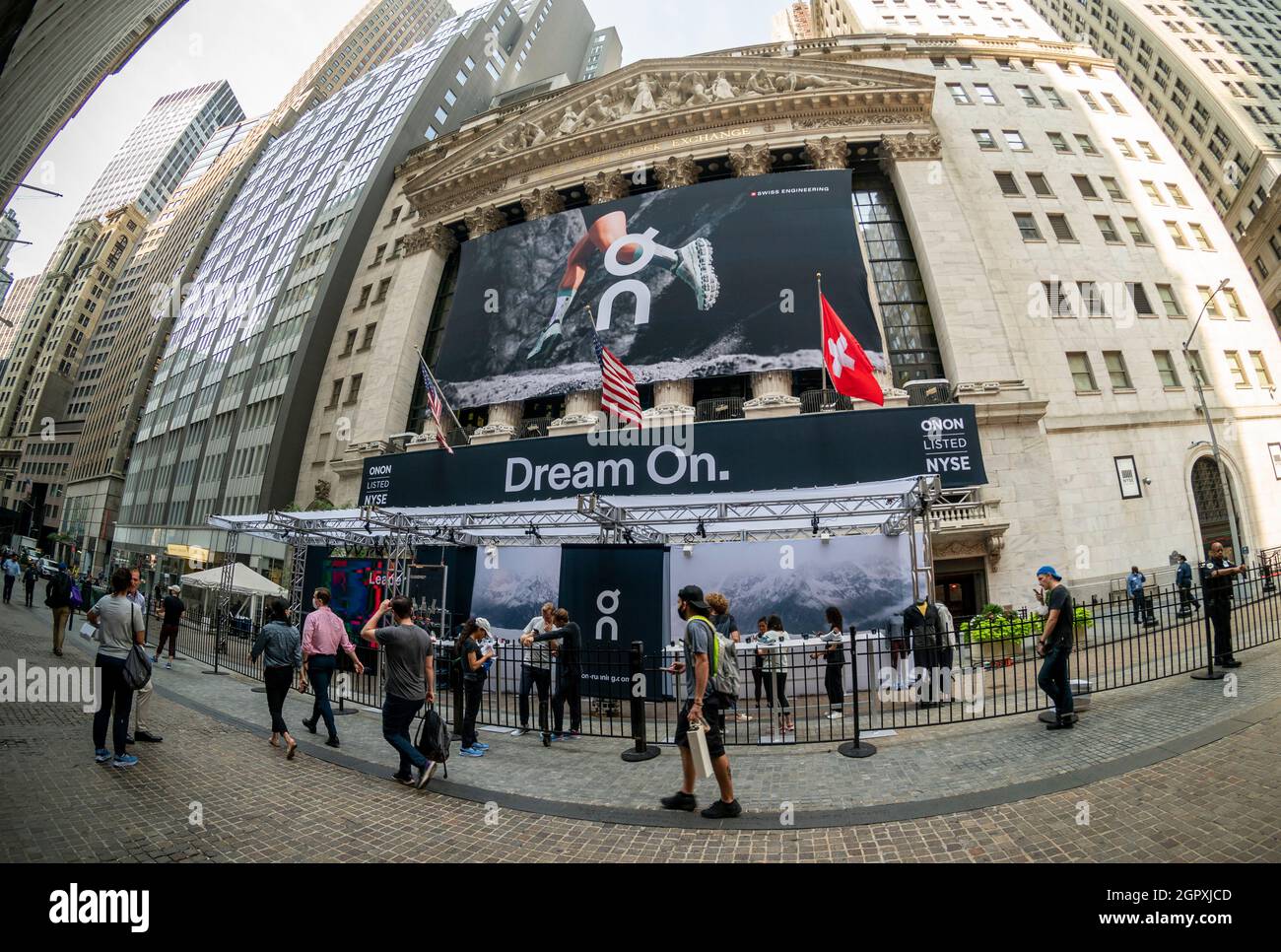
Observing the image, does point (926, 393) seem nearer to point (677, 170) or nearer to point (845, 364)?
point (845, 364)

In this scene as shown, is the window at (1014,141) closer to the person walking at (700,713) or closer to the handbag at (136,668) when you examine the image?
the person walking at (700,713)

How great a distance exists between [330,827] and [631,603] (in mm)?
6364

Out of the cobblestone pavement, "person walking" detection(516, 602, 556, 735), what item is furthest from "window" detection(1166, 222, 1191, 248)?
"person walking" detection(516, 602, 556, 735)

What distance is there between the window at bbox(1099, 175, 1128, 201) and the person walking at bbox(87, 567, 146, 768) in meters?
35.6

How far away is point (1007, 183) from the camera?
75.4 ft

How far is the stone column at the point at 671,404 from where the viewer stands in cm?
1858

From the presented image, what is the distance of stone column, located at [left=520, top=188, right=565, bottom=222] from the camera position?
26078mm

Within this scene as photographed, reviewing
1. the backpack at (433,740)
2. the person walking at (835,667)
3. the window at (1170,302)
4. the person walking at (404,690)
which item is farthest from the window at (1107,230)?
the backpack at (433,740)

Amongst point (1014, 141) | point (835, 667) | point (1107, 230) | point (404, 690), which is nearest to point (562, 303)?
point (835, 667)

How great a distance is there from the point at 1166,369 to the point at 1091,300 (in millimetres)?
3853

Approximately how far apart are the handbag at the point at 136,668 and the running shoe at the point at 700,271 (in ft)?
60.5
